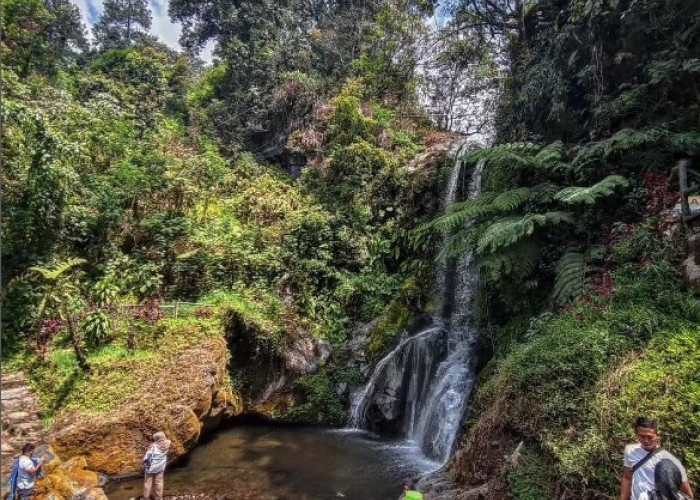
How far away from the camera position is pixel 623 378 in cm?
562

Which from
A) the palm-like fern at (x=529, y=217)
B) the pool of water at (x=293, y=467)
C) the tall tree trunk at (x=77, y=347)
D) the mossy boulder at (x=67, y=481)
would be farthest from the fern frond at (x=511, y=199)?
the tall tree trunk at (x=77, y=347)

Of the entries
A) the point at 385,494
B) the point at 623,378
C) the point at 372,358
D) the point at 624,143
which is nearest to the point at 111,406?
the point at 385,494

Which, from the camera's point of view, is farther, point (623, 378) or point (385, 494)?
point (385, 494)

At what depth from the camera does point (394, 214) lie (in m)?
16.7

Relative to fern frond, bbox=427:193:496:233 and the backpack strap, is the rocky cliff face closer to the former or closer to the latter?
fern frond, bbox=427:193:496:233

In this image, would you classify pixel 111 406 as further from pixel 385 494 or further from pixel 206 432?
pixel 385 494

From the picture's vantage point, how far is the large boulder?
8094 millimetres

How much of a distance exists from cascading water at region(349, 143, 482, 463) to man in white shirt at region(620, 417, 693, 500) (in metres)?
5.48

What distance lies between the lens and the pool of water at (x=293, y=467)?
7.97 metres

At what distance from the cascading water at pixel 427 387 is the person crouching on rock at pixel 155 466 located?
208 inches

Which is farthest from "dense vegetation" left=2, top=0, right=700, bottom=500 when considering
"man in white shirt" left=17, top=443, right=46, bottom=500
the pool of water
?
"man in white shirt" left=17, top=443, right=46, bottom=500

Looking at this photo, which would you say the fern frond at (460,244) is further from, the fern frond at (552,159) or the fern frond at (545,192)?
the fern frond at (552,159)

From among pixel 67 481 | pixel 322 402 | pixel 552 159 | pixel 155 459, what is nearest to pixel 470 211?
pixel 552 159

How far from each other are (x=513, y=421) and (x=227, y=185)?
15820 mm
